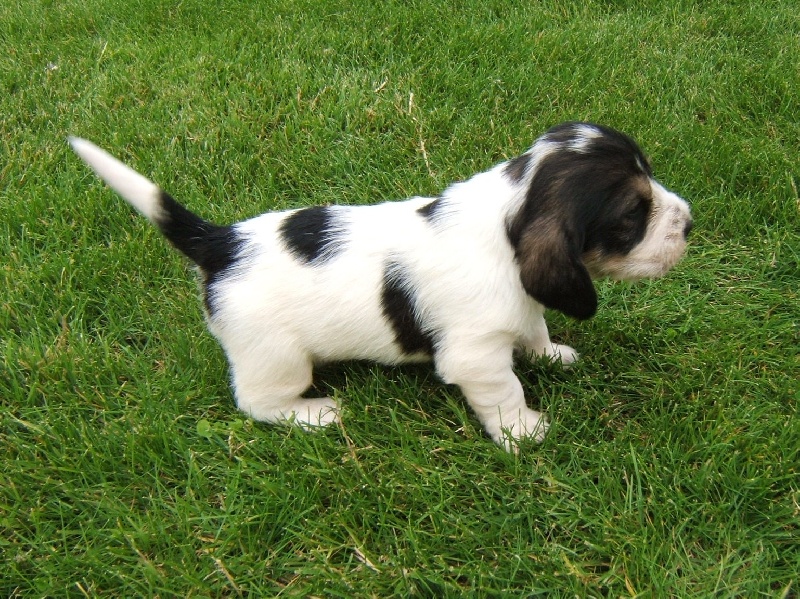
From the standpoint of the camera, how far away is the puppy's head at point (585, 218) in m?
2.29

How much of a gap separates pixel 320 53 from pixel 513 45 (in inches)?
57.6

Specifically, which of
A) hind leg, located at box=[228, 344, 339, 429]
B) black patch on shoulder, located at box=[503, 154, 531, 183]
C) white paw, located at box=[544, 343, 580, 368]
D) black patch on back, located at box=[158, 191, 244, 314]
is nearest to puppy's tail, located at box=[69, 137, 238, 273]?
black patch on back, located at box=[158, 191, 244, 314]

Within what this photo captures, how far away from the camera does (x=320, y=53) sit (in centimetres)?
507

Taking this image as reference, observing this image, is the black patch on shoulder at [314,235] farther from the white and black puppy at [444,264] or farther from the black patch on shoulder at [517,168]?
the black patch on shoulder at [517,168]

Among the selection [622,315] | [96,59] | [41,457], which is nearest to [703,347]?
[622,315]

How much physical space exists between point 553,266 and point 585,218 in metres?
0.21

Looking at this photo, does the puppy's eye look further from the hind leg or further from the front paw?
the hind leg

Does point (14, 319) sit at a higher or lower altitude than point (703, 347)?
higher

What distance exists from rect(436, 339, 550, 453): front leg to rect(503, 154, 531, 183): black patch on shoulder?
24.1 inches

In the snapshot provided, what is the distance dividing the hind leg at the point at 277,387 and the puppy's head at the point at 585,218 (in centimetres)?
100

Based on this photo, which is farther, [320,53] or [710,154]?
[320,53]

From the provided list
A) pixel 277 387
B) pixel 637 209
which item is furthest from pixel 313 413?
pixel 637 209

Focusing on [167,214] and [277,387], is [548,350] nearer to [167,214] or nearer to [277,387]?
[277,387]

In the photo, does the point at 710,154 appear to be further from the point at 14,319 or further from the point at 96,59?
the point at 96,59
